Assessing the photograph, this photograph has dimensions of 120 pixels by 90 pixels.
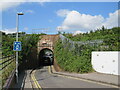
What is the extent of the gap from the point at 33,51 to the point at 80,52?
16.8 meters

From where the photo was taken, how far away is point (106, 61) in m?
15.5

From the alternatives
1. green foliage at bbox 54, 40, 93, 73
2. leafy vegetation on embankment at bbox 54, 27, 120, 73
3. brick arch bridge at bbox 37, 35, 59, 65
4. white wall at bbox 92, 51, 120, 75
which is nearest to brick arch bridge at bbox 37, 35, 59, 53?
brick arch bridge at bbox 37, 35, 59, 65

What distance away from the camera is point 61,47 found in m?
26.2

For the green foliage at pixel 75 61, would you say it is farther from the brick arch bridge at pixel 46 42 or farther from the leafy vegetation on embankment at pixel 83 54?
the brick arch bridge at pixel 46 42

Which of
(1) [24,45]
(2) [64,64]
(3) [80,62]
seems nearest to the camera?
(3) [80,62]

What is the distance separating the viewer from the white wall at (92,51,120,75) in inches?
569

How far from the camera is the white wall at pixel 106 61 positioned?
1446cm

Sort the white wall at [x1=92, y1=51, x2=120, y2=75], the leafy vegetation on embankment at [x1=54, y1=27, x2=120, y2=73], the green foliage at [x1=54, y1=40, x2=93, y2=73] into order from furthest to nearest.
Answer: the green foliage at [x1=54, y1=40, x2=93, y2=73], the leafy vegetation on embankment at [x1=54, y1=27, x2=120, y2=73], the white wall at [x1=92, y1=51, x2=120, y2=75]

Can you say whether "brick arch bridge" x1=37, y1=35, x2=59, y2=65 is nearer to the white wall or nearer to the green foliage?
the green foliage

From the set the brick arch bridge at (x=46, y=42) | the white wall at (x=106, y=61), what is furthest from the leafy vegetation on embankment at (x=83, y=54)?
the brick arch bridge at (x=46, y=42)

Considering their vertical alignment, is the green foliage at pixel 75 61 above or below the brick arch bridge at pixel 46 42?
below

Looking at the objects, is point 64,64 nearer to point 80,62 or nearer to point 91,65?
point 80,62

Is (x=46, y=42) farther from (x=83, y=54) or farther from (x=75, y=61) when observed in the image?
(x=83, y=54)

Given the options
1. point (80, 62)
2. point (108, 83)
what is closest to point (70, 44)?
point (80, 62)
